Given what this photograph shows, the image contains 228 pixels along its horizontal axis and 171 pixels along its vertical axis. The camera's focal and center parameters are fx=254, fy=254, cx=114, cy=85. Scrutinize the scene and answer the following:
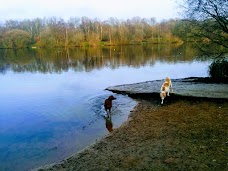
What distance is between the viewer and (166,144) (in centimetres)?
965

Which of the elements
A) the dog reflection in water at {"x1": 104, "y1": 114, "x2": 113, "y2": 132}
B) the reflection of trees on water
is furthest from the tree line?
the dog reflection in water at {"x1": 104, "y1": 114, "x2": 113, "y2": 132}

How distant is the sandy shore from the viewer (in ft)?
26.7

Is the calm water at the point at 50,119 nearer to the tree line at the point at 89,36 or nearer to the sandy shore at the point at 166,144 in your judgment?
the sandy shore at the point at 166,144

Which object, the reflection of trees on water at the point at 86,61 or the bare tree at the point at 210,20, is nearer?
the bare tree at the point at 210,20

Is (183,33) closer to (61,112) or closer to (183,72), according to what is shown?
(183,72)

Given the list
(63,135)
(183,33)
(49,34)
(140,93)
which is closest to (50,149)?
(63,135)

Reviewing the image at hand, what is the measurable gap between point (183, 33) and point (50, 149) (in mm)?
18093

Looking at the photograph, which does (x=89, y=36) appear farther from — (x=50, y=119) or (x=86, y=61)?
(x=50, y=119)

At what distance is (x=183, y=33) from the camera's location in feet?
79.8

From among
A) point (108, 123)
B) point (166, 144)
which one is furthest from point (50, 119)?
point (166, 144)

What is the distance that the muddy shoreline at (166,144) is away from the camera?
26.8 ft

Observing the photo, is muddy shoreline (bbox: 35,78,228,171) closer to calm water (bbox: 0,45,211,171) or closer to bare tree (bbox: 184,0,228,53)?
calm water (bbox: 0,45,211,171)

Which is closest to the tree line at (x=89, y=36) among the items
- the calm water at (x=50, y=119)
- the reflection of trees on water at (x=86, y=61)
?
the reflection of trees on water at (x=86, y=61)

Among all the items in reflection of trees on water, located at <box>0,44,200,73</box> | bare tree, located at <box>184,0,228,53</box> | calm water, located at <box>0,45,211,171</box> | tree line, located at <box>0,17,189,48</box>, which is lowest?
calm water, located at <box>0,45,211,171</box>
